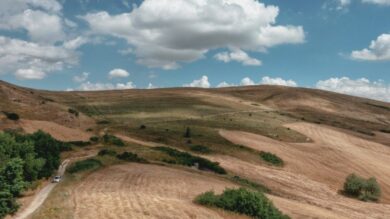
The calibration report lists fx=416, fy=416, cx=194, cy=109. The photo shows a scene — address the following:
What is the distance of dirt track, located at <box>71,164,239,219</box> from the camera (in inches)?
1214

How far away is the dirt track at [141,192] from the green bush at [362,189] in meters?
21.1

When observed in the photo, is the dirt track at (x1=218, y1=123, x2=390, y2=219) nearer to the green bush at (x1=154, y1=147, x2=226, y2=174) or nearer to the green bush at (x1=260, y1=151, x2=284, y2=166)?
the green bush at (x1=260, y1=151, x2=284, y2=166)

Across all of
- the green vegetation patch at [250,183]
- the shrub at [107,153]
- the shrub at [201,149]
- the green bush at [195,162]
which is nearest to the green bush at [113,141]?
the shrub at [107,153]

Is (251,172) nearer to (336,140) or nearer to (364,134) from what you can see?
(336,140)

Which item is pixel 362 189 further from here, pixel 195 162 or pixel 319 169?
pixel 195 162

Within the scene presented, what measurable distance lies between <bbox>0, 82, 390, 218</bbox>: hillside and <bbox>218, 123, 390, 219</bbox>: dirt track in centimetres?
21

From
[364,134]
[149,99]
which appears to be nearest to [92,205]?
[364,134]

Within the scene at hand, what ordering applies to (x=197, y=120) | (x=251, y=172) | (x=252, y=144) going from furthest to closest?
(x=197, y=120) < (x=252, y=144) < (x=251, y=172)

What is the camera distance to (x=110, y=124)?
98.4 m

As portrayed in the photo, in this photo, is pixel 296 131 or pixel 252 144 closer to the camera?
Result: pixel 252 144

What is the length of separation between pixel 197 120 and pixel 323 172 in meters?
42.1

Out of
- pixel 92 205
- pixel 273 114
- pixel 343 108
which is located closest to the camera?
pixel 92 205

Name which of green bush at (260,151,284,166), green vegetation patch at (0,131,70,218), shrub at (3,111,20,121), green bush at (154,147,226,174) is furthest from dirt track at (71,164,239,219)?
shrub at (3,111,20,121)

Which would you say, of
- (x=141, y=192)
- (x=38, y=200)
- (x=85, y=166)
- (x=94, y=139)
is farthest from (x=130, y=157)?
(x=38, y=200)
